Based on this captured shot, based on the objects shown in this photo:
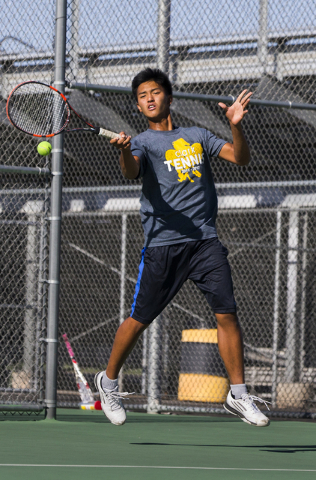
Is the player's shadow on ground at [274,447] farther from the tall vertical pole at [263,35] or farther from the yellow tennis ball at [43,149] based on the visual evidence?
the tall vertical pole at [263,35]

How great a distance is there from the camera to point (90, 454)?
14.1 ft

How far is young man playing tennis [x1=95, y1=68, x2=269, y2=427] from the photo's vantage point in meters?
4.54

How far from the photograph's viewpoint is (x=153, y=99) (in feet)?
15.5

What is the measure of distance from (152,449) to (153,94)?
2001mm

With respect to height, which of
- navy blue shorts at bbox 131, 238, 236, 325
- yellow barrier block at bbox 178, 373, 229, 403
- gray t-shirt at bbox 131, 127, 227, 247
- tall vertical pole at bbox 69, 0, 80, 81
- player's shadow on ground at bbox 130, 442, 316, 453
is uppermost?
tall vertical pole at bbox 69, 0, 80, 81

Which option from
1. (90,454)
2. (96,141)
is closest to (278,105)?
(90,454)

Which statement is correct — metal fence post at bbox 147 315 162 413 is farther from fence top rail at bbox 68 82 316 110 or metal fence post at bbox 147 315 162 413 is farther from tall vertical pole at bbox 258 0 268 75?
tall vertical pole at bbox 258 0 268 75

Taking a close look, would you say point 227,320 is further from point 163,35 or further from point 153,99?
point 163,35

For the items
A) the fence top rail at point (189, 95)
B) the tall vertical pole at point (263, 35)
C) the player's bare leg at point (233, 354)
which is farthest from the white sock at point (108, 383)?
the tall vertical pole at point (263, 35)

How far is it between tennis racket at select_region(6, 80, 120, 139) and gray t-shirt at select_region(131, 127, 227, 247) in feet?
2.74

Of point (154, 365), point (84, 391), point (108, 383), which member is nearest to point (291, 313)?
point (154, 365)

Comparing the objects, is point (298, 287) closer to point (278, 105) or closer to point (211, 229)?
point (278, 105)

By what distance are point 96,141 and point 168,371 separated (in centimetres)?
350

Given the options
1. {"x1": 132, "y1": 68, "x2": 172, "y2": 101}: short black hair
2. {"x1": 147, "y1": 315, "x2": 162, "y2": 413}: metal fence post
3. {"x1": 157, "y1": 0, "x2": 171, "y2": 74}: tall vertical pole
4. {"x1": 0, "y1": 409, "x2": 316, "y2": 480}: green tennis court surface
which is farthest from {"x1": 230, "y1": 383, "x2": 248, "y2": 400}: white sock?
{"x1": 157, "y1": 0, "x2": 171, "y2": 74}: tall vertical pole
